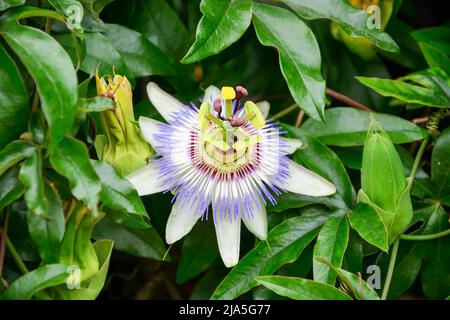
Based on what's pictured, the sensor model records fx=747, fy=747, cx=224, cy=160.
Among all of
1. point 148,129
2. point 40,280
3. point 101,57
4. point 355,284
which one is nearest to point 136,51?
point 101,57

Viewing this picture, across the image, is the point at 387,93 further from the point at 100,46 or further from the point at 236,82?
the point at 100,46

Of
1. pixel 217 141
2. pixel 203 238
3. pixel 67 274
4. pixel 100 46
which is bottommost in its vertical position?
pixel 203 238

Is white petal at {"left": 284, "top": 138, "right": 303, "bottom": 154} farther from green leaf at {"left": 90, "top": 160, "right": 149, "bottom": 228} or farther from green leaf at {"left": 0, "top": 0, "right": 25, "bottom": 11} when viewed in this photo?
green leaf at {"left": 0, "top": 0, "right": 25, "bottom": 11}

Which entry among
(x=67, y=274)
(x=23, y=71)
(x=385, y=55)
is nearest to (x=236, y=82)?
(x=385, y=55)

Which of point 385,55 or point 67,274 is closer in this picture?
point 67,274

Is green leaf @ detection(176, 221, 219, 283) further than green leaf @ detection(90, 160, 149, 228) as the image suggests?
Yes

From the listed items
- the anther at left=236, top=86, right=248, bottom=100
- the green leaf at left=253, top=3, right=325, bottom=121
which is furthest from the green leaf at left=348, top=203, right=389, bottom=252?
the anther at left=236, top=86, right=248, bottom=100

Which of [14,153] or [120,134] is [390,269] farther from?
[14,153]
